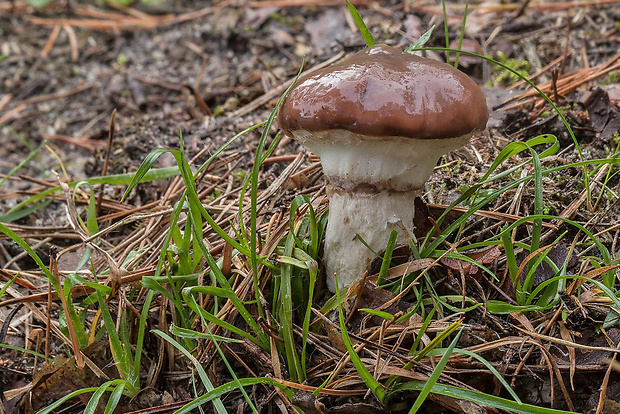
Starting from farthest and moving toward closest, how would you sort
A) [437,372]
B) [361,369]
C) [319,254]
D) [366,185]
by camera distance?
[319,254], [366,185], [361,369], [437,372]

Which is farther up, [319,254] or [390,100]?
[390,100]

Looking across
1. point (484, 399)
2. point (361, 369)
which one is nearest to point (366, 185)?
point (361, 369)

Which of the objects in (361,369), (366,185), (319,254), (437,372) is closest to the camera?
(437,372)

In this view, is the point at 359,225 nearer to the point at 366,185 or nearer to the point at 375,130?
the point at 366,185

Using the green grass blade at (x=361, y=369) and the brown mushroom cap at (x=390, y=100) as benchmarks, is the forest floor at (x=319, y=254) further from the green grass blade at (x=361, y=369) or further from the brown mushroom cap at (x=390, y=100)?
the brown mushroom cap at (x=390, y=100)

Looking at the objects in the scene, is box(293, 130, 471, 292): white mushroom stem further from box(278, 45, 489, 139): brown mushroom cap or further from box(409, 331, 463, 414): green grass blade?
box(409, 331, 463, 414): green grass blade

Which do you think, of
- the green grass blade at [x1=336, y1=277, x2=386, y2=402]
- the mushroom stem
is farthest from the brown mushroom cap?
the green grass blade at [x1=336, y1=277, x2=386, y2=402]

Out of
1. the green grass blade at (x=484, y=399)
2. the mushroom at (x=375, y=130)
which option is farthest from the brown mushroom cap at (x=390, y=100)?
the green grass blade at (x=484, y=399)
